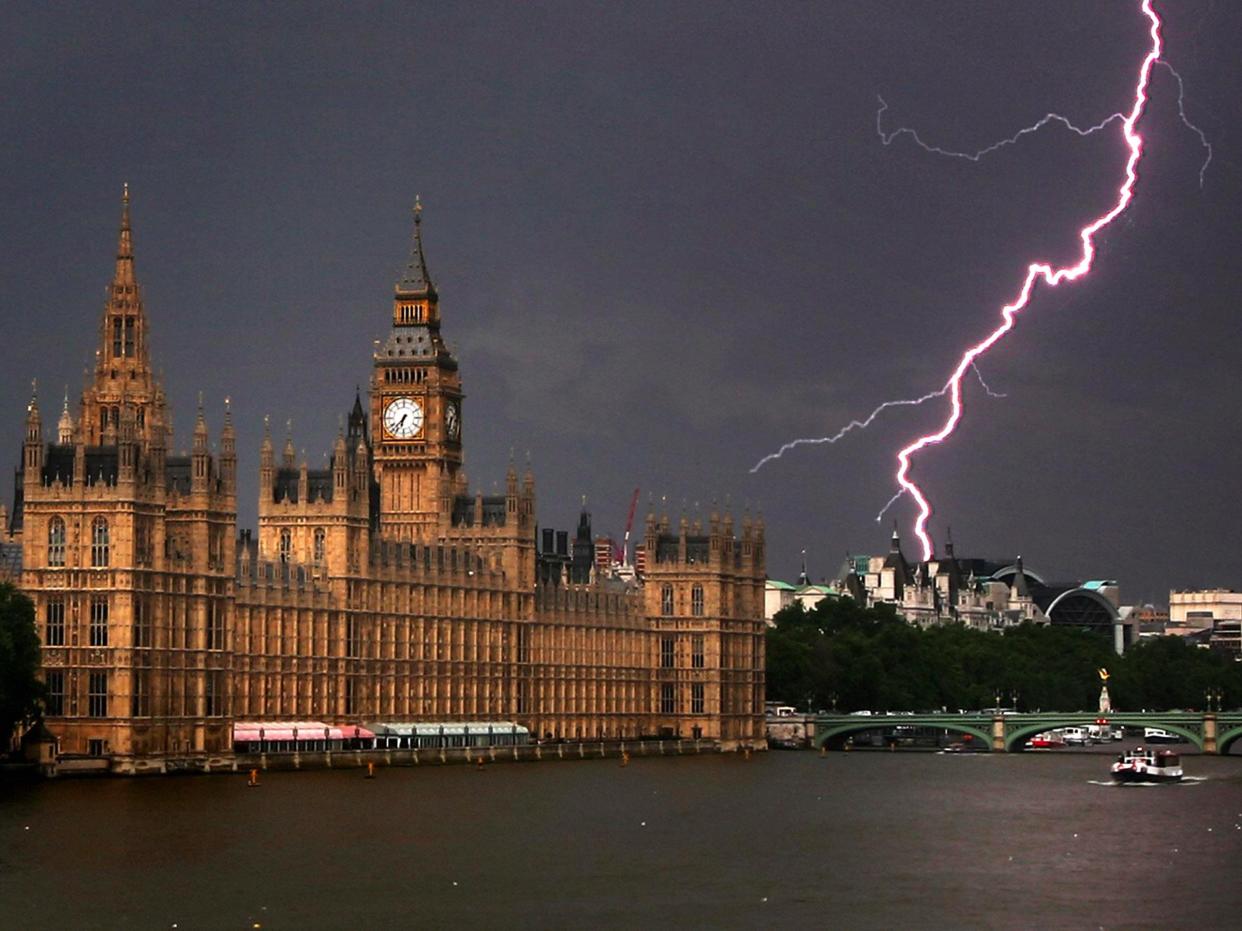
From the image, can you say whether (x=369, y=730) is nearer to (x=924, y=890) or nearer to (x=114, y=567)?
(x=114, y=567)

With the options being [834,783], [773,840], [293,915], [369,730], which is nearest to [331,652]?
[369,730]

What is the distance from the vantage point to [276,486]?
180 m

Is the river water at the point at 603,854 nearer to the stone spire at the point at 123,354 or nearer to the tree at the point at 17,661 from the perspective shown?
the tree at the point at 17,661

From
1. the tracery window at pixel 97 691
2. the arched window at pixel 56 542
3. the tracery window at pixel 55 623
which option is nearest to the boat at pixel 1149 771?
the tracery window at pixel 97 691

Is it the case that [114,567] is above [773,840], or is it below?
above

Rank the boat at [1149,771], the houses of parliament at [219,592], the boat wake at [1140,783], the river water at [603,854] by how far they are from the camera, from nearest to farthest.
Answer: the river water at [603,854], the houses of parliament at [219,592], the boat wake at [1140,783], the boat at [1149,771]

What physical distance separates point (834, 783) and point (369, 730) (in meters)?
25.9

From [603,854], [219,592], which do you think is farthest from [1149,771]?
[603,854]

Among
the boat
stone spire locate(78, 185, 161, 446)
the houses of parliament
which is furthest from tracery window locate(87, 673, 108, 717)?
the boat

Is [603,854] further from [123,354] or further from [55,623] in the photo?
[123,354]

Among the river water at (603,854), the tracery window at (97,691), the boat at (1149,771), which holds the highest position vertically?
the tracery window at (97,691)

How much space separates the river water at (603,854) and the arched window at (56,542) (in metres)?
10.7

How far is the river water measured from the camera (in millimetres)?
95625

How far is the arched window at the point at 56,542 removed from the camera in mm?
148500
